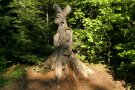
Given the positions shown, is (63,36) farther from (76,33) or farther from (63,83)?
(76,33)

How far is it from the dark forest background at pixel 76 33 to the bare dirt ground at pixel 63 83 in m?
0.81

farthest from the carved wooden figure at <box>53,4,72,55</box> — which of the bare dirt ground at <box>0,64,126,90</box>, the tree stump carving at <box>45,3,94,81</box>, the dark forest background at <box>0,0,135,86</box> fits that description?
the dark forest background at <box>0,0,135,86</box>

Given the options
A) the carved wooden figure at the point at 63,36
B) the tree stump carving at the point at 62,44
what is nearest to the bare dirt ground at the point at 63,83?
the tree stump carving at the point at 62,44

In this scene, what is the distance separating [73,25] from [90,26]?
2445mm

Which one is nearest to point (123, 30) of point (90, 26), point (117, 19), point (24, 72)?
point (117, 19)

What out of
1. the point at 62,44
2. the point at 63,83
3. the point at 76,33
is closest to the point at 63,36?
the point at 62,44

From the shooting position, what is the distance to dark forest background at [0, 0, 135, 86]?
475 inches

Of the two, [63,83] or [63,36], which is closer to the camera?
[63,83]

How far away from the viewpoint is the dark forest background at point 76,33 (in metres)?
12.1

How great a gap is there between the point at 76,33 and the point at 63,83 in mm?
3667

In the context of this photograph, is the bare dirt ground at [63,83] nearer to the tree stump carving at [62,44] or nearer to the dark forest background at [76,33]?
the tree stump carving at [62,44]

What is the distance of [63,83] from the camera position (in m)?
10.6

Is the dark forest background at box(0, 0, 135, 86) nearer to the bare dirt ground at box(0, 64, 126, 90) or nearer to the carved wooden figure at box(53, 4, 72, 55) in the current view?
the bare dirt ground at box(0, 64, 126, 90)

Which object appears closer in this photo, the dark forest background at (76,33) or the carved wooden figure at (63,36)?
the carved wooden figure at (63,36)
